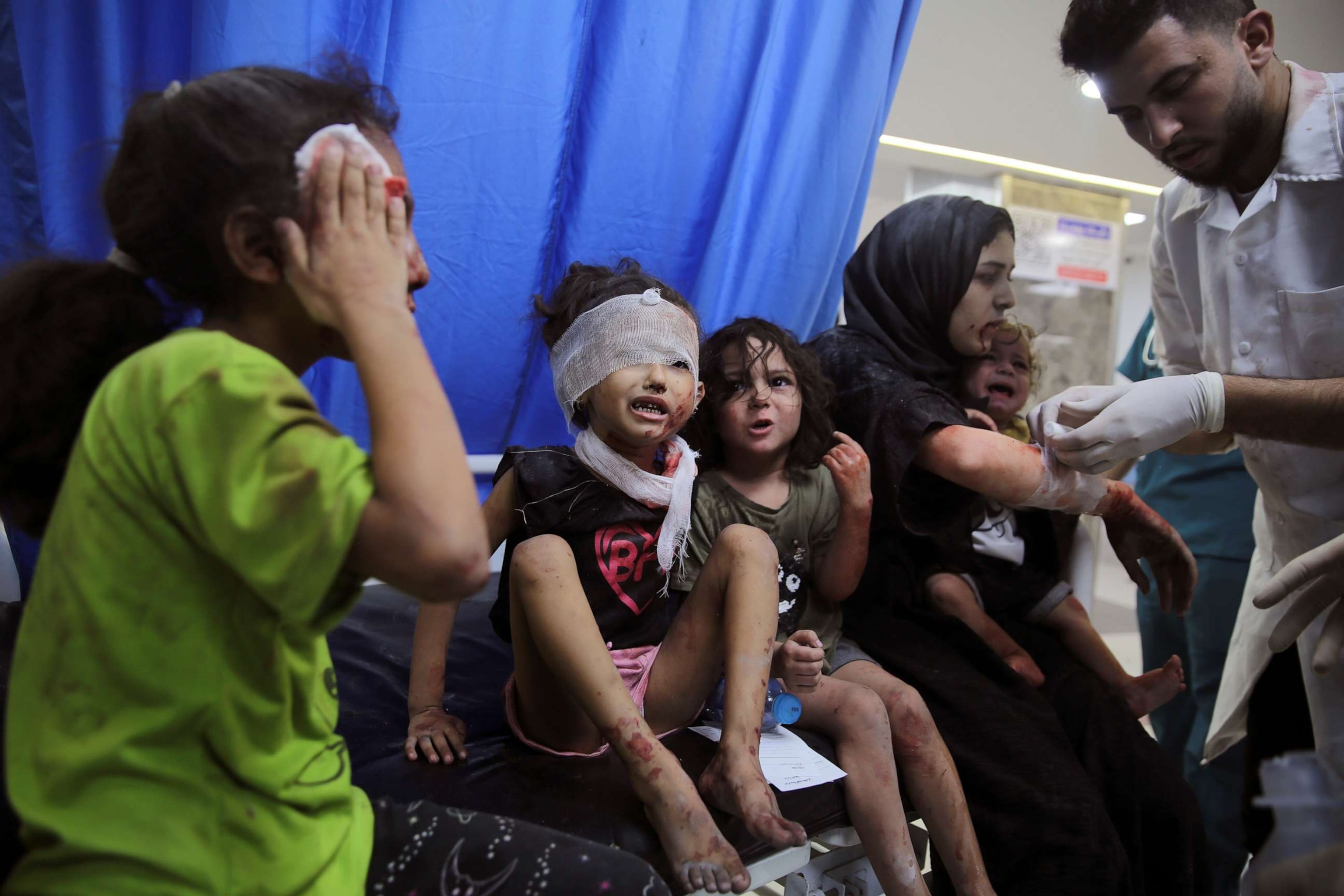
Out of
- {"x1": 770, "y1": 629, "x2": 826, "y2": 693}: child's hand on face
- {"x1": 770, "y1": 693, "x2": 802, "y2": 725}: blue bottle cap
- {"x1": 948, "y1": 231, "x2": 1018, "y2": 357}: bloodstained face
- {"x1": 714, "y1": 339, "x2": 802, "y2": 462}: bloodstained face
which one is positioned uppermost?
{"x1": 948, "y1": 231, "x2": 1018, "y2": 357}: bloodstained face

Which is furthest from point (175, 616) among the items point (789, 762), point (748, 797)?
point (789, 762)

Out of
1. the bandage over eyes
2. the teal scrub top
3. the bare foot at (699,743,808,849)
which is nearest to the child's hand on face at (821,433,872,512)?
the bare foot at (699,743,808,849)

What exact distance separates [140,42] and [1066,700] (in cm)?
204

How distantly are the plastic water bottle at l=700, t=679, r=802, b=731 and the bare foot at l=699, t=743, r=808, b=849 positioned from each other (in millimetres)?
106

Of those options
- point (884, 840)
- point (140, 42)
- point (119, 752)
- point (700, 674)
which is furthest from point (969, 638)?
point (140, 42)

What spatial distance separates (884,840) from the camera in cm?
132

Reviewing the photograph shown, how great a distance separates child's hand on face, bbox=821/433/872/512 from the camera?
1.60 meters

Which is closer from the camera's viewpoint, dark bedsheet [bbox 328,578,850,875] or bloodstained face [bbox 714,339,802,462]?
dark bedsheet [bbox 328,578,850,875]

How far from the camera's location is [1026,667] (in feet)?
5.90

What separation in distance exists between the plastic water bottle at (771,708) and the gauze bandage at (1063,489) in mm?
563

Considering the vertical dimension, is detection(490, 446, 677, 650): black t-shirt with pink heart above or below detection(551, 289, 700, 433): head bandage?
below

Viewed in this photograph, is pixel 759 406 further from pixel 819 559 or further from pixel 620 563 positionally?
pixel 620 563

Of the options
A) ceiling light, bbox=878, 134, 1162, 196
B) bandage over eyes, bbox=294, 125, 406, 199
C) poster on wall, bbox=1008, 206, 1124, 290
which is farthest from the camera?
poster on wall, bbox=1008, 206, 1124, 290

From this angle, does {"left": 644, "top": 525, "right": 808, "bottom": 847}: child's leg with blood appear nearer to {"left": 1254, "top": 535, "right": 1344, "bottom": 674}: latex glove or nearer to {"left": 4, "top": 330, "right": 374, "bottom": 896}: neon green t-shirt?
{"left": 4, "top": 330, "right": 374, "bottom": 896}: neon green t-shirt
